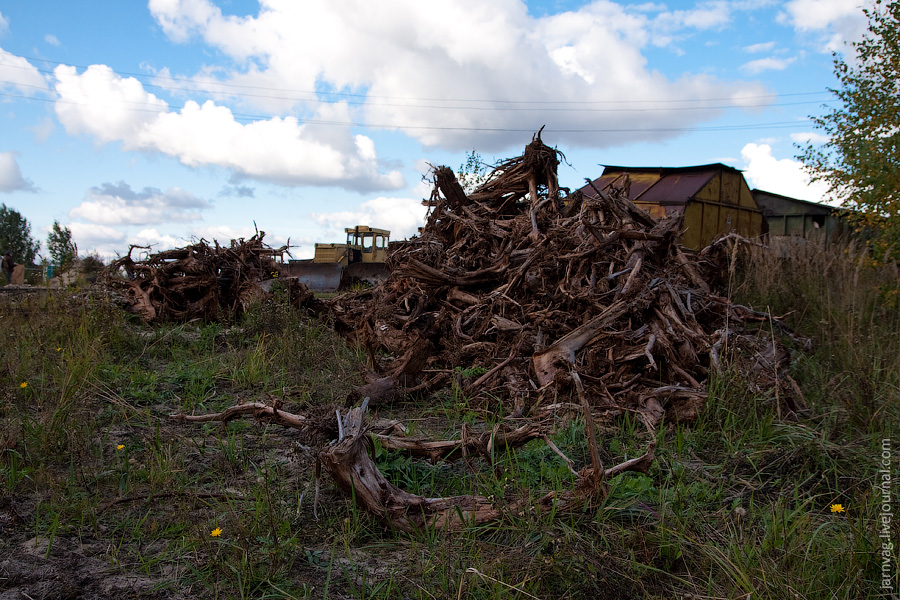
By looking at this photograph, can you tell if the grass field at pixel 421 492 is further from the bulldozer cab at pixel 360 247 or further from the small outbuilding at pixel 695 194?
the bulldozer cab at pixel 360 247

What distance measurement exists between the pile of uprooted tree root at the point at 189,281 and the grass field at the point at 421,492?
312 centimetres

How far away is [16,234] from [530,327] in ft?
183

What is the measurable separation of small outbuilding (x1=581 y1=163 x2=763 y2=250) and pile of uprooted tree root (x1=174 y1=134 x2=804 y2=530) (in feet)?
19.7

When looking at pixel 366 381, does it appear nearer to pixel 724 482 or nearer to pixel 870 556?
pixel 724 482

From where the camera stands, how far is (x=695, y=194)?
39.6ft

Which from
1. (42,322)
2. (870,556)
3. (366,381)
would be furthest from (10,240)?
(870,556)

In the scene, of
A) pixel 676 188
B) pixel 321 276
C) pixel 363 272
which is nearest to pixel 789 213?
pixel 676 188

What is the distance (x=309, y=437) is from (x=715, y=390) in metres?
2.43

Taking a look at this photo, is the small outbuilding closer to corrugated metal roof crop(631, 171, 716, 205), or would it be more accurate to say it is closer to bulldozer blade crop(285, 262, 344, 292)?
corrugated metal roof crop(631, 171, 716, 205)

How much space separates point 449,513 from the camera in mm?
2289

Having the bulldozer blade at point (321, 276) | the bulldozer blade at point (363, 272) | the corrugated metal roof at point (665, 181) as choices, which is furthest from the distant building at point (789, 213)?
the bulldozer blade at point (321, 276)

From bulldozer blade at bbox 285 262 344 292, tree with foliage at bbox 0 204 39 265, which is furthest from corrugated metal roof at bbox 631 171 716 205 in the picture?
tree with foliage at bbox 0 204 39 265

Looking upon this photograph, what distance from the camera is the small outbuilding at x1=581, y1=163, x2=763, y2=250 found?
12.2 m

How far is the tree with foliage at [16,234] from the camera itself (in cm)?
4416
